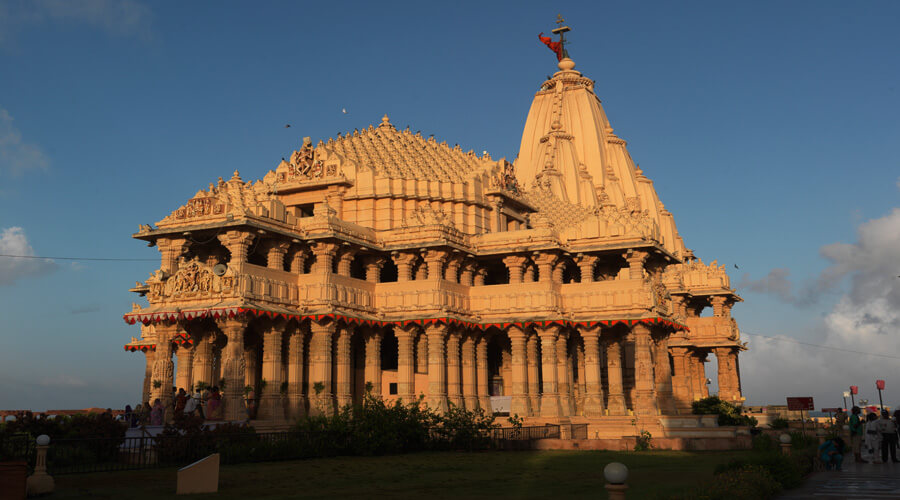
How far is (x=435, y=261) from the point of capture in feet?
160

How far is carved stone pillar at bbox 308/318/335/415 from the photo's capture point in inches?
1719

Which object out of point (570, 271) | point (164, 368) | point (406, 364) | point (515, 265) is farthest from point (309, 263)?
point (570, 271)

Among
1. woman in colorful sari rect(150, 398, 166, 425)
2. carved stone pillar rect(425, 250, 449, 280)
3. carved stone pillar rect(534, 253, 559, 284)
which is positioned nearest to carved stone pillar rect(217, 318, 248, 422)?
woman in colorful sari rect(150, 398, 166, 425)

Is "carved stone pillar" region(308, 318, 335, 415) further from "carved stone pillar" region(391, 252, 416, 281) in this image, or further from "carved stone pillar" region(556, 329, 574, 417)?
"carved stone pillar" region(556, 329, 574, 417)

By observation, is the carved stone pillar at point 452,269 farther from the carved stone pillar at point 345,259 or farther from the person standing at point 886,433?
the person standing at point 886,433

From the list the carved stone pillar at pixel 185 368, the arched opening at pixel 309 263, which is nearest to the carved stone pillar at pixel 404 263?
the arched opening at pixel 309 263

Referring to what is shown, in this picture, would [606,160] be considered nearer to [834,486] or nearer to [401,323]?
[401,323]

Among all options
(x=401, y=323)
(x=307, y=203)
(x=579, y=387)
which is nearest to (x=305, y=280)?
(x=401, y=323)

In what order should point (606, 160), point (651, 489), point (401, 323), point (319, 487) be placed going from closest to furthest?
point (651, 489) → point (319, 487) → point (401, 323) → point (606, 160)

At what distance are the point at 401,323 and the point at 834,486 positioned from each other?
99.1 ft

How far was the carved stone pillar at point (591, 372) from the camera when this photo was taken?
48250 mm

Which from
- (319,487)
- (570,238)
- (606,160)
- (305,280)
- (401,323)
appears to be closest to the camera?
(319,487)

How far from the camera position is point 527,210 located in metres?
62.0

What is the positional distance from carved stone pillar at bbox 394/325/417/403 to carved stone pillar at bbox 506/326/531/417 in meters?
5.86
